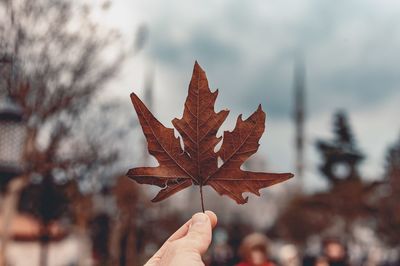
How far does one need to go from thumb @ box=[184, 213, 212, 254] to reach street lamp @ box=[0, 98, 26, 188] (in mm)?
11175

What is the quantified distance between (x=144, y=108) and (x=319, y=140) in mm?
54864

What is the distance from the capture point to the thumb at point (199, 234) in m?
1.41

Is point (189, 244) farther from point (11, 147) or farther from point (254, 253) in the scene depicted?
point (11, 147)

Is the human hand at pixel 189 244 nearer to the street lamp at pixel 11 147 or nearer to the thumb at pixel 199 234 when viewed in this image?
the thumb at pixel 199 234

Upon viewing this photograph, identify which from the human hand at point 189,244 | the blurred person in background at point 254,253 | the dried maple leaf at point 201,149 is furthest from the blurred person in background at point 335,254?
the human hand at point 189,244

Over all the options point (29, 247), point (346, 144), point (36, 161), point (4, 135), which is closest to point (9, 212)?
point (36, 161)

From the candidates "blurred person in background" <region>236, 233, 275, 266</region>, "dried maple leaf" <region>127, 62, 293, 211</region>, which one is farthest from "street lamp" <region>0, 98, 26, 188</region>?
"dried maple leaf" <region>127, 62, 293, 211</region>

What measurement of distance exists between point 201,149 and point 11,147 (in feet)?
40.9

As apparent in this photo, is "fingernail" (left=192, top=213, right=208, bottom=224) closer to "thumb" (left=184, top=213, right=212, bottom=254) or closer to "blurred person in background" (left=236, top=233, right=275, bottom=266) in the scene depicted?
"thumb" (left=184, top=213, right=212, bottom=254)

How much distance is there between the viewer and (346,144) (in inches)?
2133

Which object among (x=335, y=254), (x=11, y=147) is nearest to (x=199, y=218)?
(x=335, y=254)

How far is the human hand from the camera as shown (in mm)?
1351

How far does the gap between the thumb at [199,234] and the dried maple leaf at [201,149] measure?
15 cm

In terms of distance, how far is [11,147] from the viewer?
1338 centimetres
